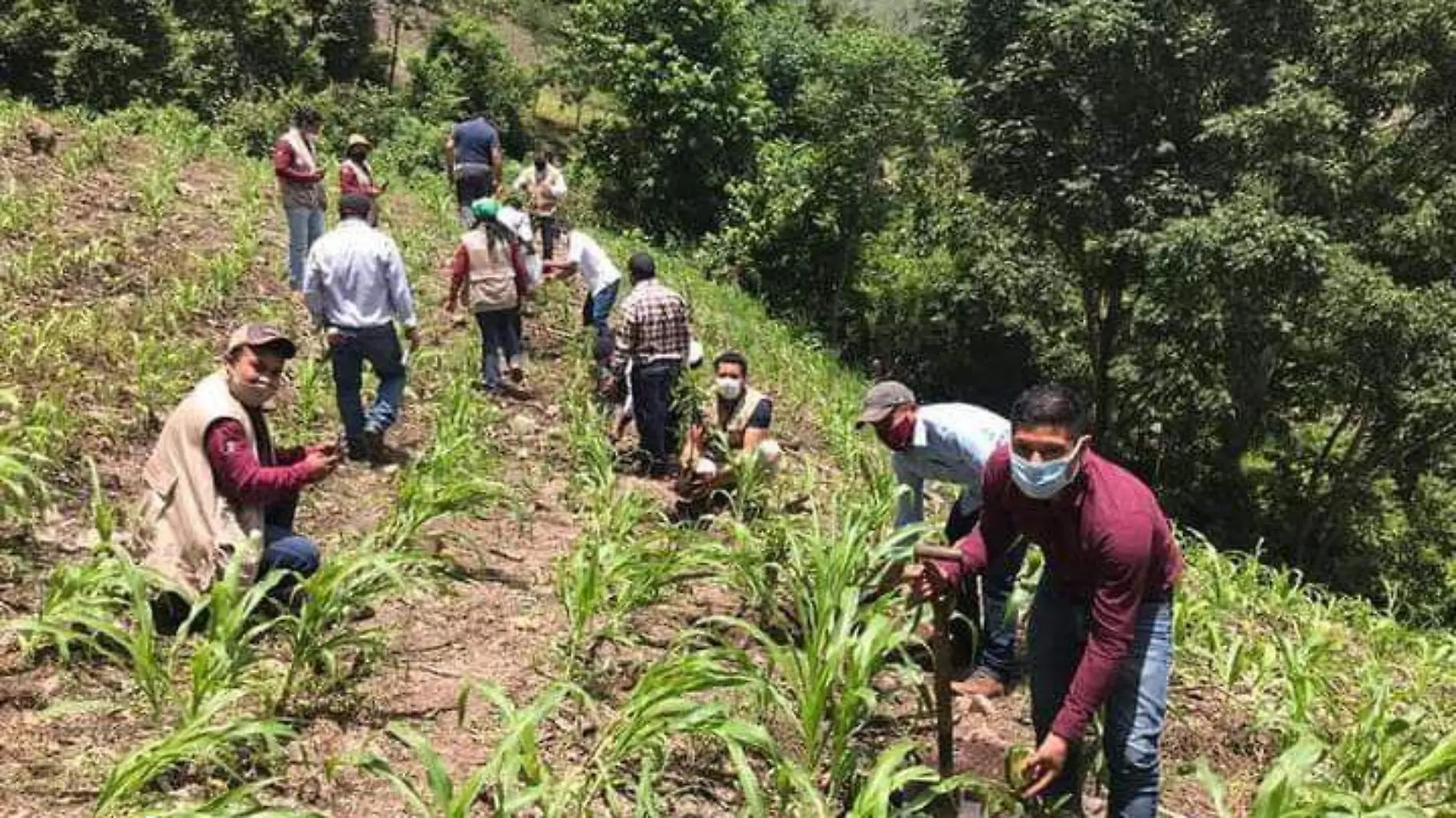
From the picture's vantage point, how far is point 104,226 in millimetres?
8891

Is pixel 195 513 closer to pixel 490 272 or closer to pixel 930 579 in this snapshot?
pixel 930 579

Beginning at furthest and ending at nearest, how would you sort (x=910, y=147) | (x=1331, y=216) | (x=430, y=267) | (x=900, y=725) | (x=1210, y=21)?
(x=910, y=147), (x=1210, y=21), (x=1331, y=216), (x=430, y=267), (x=900, y=725)

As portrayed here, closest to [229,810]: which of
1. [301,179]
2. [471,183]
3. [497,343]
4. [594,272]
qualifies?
[497,343]

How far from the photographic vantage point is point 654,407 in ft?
21.9

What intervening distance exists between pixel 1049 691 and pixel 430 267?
875cm

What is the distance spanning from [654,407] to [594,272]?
1606 millimetres

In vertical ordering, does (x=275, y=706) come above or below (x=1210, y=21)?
below

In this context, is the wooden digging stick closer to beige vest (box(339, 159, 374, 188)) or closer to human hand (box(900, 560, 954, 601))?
human hand (box(900, 560, 954, 601))

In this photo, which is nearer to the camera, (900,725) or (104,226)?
(900,725)

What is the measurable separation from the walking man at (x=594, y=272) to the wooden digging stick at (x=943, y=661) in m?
4.87

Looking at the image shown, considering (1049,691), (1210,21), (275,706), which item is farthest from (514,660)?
(1210,21)

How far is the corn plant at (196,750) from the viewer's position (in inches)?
108

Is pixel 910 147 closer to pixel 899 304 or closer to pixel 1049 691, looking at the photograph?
pixel 899 304

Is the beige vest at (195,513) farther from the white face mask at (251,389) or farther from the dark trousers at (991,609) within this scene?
the dark trousers at (991,609)
